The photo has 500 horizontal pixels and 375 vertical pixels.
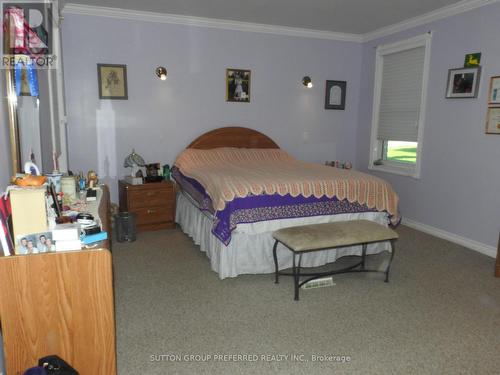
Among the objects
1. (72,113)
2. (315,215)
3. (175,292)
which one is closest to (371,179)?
(315,215)

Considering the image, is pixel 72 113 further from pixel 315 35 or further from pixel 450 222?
pixel 450 222

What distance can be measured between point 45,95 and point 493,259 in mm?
4328

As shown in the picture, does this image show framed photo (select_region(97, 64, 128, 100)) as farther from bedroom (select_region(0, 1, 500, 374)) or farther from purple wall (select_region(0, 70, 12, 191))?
purple wall (select_region(0, 70, 12, 191))

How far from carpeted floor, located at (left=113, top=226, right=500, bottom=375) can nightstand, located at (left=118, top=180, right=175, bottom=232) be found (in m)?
0.80

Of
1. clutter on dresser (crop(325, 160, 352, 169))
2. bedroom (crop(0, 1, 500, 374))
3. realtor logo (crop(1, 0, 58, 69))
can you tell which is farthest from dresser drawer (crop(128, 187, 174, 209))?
clutter on dresser (crop(325, 160, 352, 169))

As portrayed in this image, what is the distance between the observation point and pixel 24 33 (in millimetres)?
2059

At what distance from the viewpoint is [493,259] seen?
149 inches

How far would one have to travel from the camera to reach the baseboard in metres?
3.92

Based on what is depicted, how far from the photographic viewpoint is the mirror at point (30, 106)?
190cm

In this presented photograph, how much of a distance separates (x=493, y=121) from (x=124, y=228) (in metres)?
3.97

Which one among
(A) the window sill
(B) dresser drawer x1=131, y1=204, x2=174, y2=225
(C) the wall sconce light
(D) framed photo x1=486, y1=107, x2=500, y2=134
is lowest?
(B) dresser drawer x1=131, y1=204, x2=174, y2=225

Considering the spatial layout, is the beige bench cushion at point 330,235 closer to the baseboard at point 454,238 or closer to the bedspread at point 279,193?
the bedspread at point 279,193

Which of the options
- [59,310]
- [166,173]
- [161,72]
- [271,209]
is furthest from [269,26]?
[59,310]

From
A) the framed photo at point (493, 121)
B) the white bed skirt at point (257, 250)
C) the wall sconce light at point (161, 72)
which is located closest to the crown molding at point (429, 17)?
the framed photo at point (493, 121)
